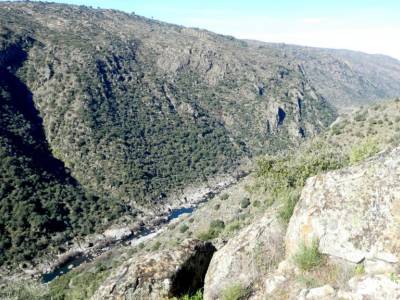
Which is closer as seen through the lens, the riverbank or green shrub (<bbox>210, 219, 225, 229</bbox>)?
green shrub (<bbox>210, 219, 225, 229</bbox>)

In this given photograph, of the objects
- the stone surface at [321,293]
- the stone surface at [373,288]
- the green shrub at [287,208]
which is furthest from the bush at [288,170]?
the stone surface at [373,288]

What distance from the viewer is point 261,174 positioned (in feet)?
173

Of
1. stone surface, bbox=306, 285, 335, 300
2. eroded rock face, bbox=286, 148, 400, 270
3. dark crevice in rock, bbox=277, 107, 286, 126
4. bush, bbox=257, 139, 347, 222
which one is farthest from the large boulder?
dark crevice in rock, bbox=277, 107, 286, 126

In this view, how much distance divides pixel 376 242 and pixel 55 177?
9816 cm

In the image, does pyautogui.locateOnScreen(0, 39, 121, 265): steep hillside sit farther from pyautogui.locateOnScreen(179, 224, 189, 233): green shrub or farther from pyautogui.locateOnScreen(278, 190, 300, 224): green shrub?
pyautogui.locateOnScreen(278, 190, 300, 224): green shrub

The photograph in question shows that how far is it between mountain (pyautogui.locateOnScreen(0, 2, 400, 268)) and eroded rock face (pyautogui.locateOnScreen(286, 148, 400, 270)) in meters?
73.7

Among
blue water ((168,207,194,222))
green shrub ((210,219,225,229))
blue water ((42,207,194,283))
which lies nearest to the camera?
green shrub ((210,219,225,229))

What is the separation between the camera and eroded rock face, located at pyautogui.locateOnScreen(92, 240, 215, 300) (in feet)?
42.1

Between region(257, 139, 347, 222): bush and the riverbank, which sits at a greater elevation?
region(257, 139, 347, 222): bush

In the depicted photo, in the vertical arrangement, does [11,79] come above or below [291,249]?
below

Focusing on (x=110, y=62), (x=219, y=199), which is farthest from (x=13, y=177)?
(x=110, y=62)

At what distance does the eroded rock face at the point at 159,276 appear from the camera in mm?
12844

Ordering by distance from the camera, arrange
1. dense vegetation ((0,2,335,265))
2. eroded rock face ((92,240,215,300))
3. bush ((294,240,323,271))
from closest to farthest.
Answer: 1. bush ((294,240,323,271))
2. eroded rock face ((92,240,215,300))
3. dense vegetation ((0,2,335,265))

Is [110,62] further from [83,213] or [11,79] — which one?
[83,213]
